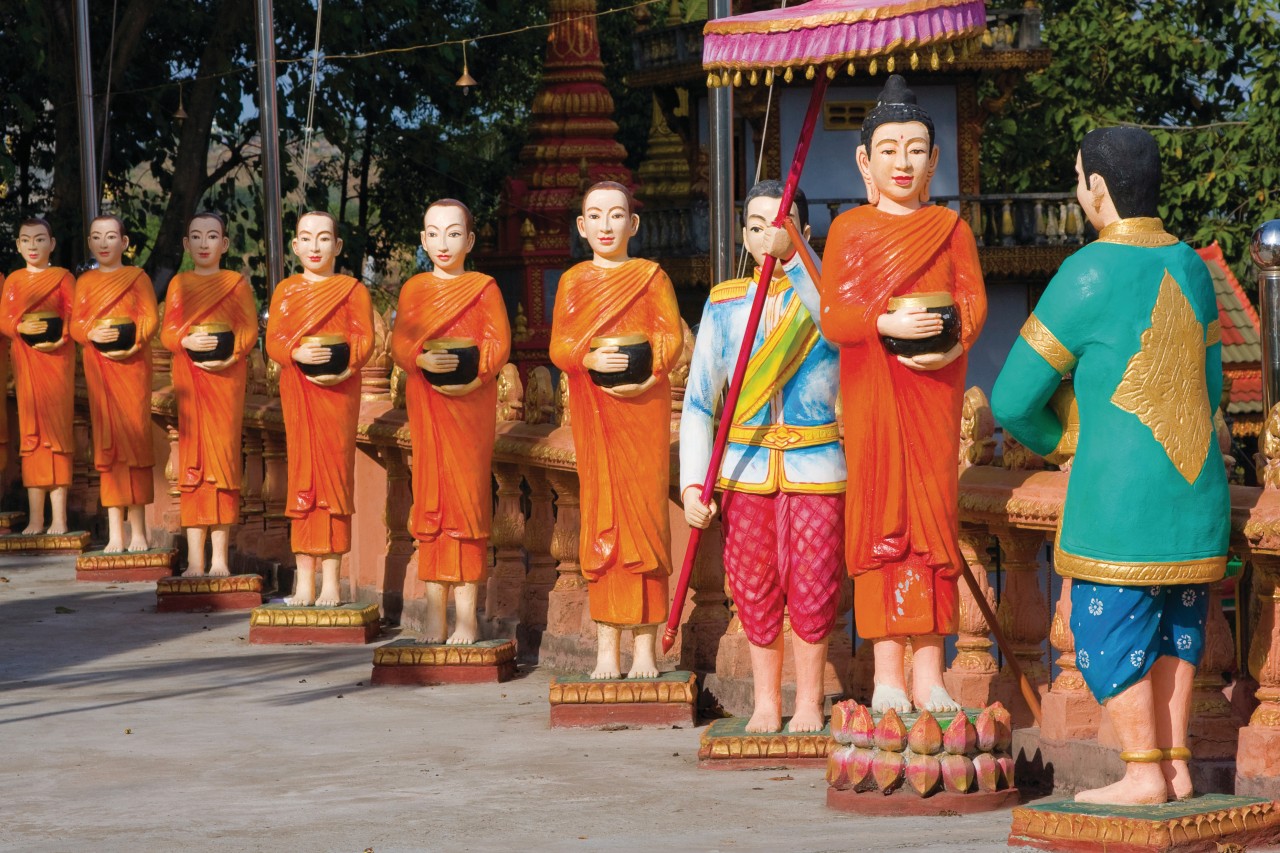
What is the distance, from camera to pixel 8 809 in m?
6.61

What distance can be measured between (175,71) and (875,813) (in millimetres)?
19403

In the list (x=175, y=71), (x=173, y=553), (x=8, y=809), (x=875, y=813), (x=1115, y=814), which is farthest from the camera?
(x=175, y=71)

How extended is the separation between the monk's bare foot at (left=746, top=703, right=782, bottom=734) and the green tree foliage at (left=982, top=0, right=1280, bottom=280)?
13877 millimetres

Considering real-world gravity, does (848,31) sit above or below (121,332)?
above

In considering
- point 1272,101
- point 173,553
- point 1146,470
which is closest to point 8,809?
point 1146,470

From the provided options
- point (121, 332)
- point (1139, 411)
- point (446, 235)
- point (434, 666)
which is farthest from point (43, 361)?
point (1139, 411)

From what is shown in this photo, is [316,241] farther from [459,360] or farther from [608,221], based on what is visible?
[608,221]

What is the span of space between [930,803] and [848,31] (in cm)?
221

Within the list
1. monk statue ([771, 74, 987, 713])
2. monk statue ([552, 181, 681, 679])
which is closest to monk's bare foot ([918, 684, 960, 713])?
monk statue ([771, 74, 987, 713])

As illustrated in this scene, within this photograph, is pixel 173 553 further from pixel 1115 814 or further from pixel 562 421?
pixel 1115 814

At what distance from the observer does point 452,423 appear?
29.5ft

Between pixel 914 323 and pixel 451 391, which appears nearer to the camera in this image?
pixel 914 323

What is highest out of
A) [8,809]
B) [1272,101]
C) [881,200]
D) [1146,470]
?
[1272,101]

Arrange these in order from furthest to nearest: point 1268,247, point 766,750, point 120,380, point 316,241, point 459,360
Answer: point 120,380
point 316,241
point 459,360
point 766,750
point 1268,247
